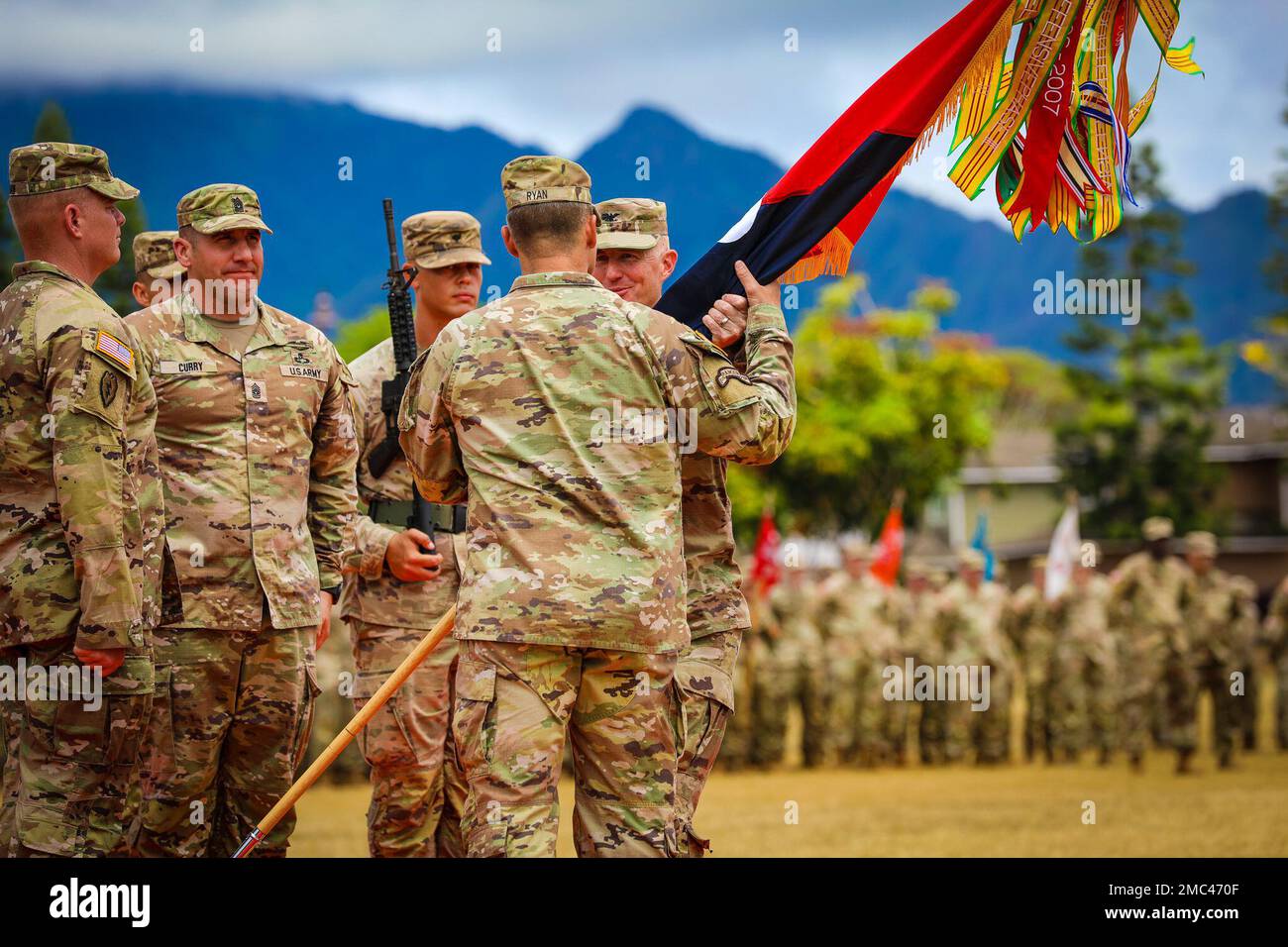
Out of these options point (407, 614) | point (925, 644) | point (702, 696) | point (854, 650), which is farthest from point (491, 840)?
point (925, 644)

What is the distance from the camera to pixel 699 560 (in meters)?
5.45

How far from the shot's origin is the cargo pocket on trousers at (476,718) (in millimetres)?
4316

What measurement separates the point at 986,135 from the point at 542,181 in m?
2.14

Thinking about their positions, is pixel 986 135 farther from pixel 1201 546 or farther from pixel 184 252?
pixel 1201 546

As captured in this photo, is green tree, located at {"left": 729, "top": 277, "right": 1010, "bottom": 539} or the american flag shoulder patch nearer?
the american flag shoulder patch

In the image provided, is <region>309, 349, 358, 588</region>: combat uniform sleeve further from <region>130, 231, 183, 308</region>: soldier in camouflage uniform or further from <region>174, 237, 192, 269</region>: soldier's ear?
<region>130, 231, 183, 308</region>: soldier in camouflage uniform

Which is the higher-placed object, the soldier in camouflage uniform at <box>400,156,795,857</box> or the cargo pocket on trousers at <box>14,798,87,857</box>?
the soldier in camouflage uniform at <box>400,156,795,857</box>

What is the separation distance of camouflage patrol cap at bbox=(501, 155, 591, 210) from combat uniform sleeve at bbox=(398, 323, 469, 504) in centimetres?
44

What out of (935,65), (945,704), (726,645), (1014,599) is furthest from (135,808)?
(1014,599)

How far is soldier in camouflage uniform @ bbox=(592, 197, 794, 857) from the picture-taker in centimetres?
521

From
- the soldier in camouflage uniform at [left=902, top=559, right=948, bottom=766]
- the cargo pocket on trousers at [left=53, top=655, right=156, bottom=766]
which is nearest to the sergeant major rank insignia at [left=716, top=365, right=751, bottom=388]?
the cargo pocket on trousers at [left=53, top=655, right=156, bottom=766]

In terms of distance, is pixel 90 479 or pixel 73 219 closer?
pixel 90 479
